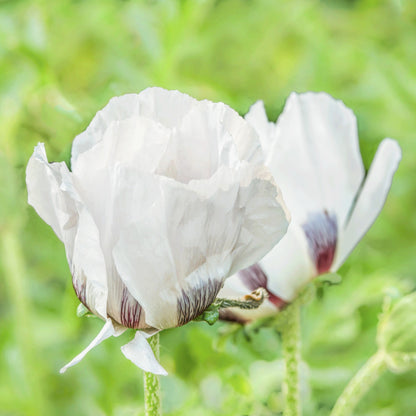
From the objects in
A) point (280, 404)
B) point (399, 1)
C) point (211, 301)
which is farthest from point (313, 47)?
point (211, 301)

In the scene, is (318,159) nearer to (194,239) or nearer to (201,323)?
(194,239)

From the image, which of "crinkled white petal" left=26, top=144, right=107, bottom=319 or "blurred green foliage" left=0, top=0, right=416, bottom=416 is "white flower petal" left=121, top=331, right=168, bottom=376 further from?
"blurred green foliage" left=0, top=0, right=416, bottom=416

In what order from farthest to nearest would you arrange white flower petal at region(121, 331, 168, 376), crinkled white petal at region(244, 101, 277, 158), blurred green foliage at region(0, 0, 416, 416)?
1. blurred green foliage at region(0, 0, 416, 416)
2. crinkled white petal at region(244, 101, 277, 158)
3. white flower petal at region(121, 331, 168, 376)

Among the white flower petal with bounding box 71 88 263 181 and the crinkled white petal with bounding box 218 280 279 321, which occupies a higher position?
the white flower petal with bounding box 71 88 263 181

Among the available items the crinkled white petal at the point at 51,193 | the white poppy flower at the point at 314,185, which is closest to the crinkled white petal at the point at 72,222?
the crinkled white petal at the point at 51,193

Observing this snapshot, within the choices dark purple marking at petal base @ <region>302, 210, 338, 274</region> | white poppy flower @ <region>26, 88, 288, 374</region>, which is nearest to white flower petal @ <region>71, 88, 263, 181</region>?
white poppy flower @ <region>26, 88, 288, 374</region>

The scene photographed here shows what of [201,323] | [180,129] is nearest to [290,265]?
[180,129]

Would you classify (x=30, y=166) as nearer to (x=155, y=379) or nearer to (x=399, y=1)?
(x=155, y=379)

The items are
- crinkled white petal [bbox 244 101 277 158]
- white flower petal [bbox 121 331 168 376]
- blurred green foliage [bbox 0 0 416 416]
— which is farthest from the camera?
blurred green foliage [bbox 0 0 416 416]
